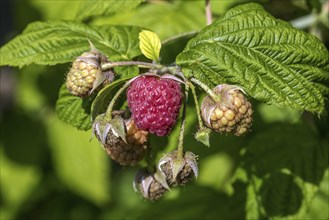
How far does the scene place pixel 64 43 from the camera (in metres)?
2.33

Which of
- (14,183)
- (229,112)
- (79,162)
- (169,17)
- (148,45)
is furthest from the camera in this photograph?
(14,183)

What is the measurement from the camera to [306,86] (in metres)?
2.01

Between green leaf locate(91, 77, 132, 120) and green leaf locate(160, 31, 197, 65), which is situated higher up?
green leaf locate(91, 77, 132, 120)

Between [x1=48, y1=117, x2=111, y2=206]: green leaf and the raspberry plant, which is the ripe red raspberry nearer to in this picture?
the raspberry plant

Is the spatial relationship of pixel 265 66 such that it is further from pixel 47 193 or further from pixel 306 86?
pixel 47 193

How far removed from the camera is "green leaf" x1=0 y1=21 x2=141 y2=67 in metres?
2.29

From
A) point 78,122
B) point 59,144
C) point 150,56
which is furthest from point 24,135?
point 150,56

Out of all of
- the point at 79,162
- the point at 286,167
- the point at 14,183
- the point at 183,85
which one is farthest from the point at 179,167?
the point at 14,183

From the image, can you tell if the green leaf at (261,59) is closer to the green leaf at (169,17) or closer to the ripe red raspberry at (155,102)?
the ripe red raspberry at (155,102)

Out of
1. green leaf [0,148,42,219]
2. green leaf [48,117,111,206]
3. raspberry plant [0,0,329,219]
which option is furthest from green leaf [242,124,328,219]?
green leaf [0,148,42,219]

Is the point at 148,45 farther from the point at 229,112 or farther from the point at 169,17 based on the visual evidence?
the point at 169,17

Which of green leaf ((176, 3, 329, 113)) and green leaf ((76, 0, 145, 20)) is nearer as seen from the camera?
green leaf ((176, 3, 329, 113))

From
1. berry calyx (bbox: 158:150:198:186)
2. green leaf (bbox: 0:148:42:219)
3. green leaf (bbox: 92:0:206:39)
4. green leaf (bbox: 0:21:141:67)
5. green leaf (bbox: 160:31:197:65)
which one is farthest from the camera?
green leaf (bbox: 0:148:42:219)

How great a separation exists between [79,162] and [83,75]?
1864 mm
